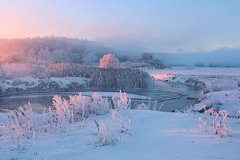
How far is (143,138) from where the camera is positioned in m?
2.38

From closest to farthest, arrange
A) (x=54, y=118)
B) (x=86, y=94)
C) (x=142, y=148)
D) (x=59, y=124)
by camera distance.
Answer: (x=142, y=148) < (x=59, y=124) < (x=54, y=118) < (x=86, y=94)

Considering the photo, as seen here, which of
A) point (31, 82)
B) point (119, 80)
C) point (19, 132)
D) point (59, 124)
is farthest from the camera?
point (119, 80)

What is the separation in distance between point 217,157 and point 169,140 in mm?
690

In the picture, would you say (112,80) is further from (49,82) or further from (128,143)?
(128,143)

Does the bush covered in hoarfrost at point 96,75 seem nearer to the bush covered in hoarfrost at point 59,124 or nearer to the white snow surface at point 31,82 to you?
the white snow surface at point 31,82

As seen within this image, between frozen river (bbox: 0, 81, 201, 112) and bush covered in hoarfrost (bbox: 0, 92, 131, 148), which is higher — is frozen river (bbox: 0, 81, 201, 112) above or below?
below

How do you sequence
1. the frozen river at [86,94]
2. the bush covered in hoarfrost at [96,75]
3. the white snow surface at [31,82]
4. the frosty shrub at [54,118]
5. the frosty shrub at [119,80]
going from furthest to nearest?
the frosty shrub at [119,80] → the bush covered in hoarfrost at [96,75] → the white snow surface at [31,82] → the frozen river at [86,94] → the frosty shrub at [54,118]

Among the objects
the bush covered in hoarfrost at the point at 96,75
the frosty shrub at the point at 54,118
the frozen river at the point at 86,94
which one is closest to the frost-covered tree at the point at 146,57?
the bush covered in hoarfrost at the point at 96,75

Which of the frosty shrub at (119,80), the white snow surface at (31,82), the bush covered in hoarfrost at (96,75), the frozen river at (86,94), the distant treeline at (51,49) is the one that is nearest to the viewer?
the frozen river at (86,94)

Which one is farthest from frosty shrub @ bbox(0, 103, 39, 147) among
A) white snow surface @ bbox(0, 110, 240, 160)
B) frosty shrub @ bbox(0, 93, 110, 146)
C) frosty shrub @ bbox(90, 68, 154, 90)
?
frosty shrub @ bbox(90, 68, 154, 90)

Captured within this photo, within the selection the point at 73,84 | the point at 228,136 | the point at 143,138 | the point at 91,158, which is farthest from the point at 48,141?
the point at 73,84

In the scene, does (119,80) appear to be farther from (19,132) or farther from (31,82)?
(19,132)

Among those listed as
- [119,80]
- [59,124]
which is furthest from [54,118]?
[119,80]

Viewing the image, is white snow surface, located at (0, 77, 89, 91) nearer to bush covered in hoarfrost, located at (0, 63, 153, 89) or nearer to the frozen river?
bush covered in hoarfrost, located at (0, 63, 153, 89)
